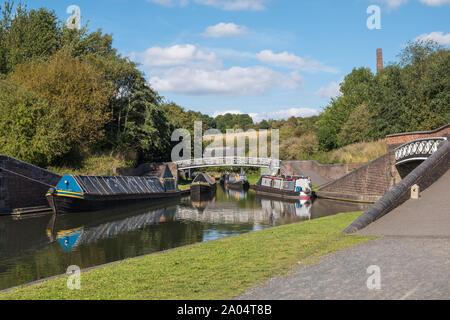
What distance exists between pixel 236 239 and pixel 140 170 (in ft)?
104

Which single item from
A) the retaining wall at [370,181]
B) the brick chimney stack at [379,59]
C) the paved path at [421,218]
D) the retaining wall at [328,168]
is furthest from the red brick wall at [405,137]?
the brick chimney stack at [379,59]

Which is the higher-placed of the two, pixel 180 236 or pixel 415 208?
pixel 415 208

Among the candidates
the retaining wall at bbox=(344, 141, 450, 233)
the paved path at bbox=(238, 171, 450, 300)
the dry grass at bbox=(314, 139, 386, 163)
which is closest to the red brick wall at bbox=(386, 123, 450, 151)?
the dry grass at bbox=(314, 139, 386, 163)

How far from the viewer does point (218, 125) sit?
119m

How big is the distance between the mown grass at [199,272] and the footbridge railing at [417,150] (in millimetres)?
11731

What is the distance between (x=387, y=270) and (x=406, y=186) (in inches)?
308

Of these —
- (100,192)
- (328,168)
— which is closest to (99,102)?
(100,192)

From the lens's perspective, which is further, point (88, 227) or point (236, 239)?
point (88, 227)

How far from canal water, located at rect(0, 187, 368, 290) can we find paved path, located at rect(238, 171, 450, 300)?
22.0 feet

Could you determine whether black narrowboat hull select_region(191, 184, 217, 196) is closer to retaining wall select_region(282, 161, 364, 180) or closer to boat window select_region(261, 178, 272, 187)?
boat window select_region(261, 178, 272, 187)

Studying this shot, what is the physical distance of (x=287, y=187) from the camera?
34.2 meters

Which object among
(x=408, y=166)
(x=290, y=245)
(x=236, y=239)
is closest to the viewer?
(x=290, y=245)
